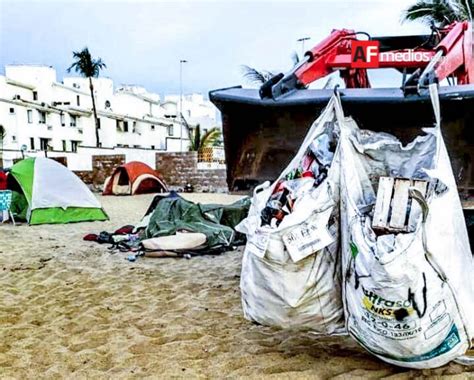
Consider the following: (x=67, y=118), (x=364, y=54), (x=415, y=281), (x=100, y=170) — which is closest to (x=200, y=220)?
(x=364, y=54)

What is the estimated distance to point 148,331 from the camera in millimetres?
3041

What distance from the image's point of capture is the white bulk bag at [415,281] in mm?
1853

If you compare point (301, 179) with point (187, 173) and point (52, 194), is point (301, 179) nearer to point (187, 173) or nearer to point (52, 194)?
point (52, 194)

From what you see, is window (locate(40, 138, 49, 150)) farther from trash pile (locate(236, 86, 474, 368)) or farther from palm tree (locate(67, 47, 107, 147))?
trash pile (locate(236, 86, 474, 368))

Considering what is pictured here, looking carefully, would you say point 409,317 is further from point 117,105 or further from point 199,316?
point 117,105

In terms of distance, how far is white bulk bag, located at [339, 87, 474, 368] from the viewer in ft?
6.08

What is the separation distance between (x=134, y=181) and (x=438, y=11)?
10.1m

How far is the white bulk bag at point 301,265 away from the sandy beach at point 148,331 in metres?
0.30

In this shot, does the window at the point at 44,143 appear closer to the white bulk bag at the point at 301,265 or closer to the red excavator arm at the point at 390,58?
the red excavator arm at the point at 390,58

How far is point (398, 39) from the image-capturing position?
12.9ft

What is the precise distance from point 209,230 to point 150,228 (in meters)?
0.82

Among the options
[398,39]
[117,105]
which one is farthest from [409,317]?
[117,105]

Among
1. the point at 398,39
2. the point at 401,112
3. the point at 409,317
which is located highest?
the point at 398,39

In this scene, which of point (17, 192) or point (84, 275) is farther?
point (17, 192)
